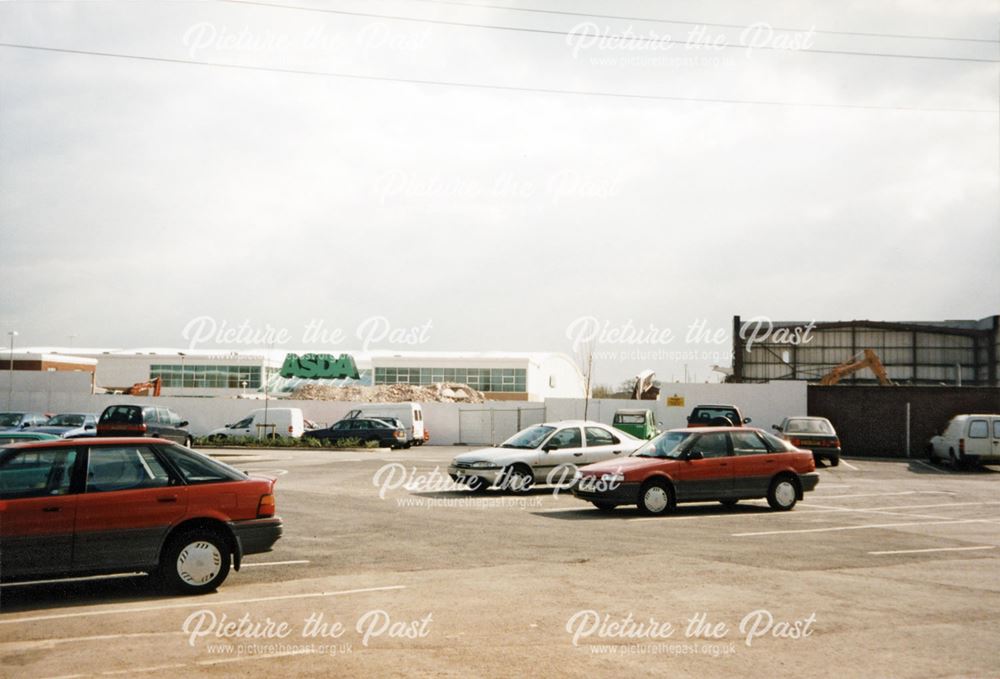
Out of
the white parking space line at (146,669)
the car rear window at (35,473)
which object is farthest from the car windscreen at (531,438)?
the white parking space line at (146,669)

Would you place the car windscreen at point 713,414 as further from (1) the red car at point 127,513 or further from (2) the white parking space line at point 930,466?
(1) the red car at point 127,513

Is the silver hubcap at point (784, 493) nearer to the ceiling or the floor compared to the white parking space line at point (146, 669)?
nearer to the ceiling

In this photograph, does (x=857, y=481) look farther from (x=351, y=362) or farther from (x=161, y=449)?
(x=351, y=362)

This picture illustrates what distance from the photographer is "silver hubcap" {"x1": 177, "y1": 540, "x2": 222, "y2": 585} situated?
9555 mm

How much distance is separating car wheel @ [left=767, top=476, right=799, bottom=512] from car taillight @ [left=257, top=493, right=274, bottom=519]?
10422 millimetres

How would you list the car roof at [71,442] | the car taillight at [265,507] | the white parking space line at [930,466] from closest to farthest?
the car roof at [71,442], the car taillight at [265,507], the white parking space line at [930,466]

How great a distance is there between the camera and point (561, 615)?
27.9 feet

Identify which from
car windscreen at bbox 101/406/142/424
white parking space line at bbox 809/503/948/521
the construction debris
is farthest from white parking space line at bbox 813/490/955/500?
the construction debris

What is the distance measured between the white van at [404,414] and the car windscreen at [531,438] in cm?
2408

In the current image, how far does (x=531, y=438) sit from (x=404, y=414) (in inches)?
993

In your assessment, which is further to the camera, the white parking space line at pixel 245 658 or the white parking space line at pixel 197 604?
the white parking space line at pixel 197 604

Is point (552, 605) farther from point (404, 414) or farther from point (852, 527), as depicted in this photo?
point (404, 414)

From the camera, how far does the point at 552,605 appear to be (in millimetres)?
8914

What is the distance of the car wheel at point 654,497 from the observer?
16344 millimetres
